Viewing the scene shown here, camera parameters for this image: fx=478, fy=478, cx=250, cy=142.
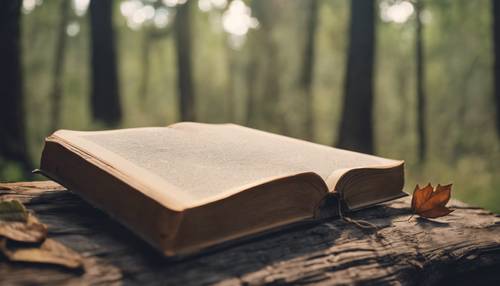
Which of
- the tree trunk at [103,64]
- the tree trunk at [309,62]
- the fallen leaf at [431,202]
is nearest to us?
the fallen leaf at [431,202]

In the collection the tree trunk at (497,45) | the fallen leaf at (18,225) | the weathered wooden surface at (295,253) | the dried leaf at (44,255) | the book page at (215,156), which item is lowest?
the weathered wooden surface at (295,253)

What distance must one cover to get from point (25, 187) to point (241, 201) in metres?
0.90

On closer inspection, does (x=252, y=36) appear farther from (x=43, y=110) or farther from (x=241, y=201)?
(x=241, y=201)

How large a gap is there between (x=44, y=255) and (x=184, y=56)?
1003 centimetres

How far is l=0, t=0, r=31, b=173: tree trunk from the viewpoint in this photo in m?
4.28

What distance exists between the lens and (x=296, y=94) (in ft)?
44.4

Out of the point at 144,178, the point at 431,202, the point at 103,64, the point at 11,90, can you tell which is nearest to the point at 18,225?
the point at 144,178

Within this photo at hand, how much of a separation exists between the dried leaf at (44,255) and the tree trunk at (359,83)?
519 centimetres

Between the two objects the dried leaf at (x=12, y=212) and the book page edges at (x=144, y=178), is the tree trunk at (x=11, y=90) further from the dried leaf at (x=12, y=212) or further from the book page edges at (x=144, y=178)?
the dried leaf at (x=12, y=212)

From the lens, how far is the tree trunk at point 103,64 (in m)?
7.31

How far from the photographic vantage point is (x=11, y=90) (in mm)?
4430

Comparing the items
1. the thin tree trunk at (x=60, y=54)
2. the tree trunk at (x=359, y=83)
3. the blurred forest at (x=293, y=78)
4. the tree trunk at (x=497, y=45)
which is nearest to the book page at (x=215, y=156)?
the blurred forest at (x=293, y=78)

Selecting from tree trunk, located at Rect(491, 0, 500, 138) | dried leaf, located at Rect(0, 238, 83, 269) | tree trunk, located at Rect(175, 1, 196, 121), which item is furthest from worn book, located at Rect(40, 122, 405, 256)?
tree trunk, located at Rect(175, 1, 196, 121)

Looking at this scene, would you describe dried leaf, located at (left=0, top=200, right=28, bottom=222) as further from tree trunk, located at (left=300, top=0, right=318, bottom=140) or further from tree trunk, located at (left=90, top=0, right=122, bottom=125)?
tree trunk, located at (left=300, top=0, right=318, bottom=140)
